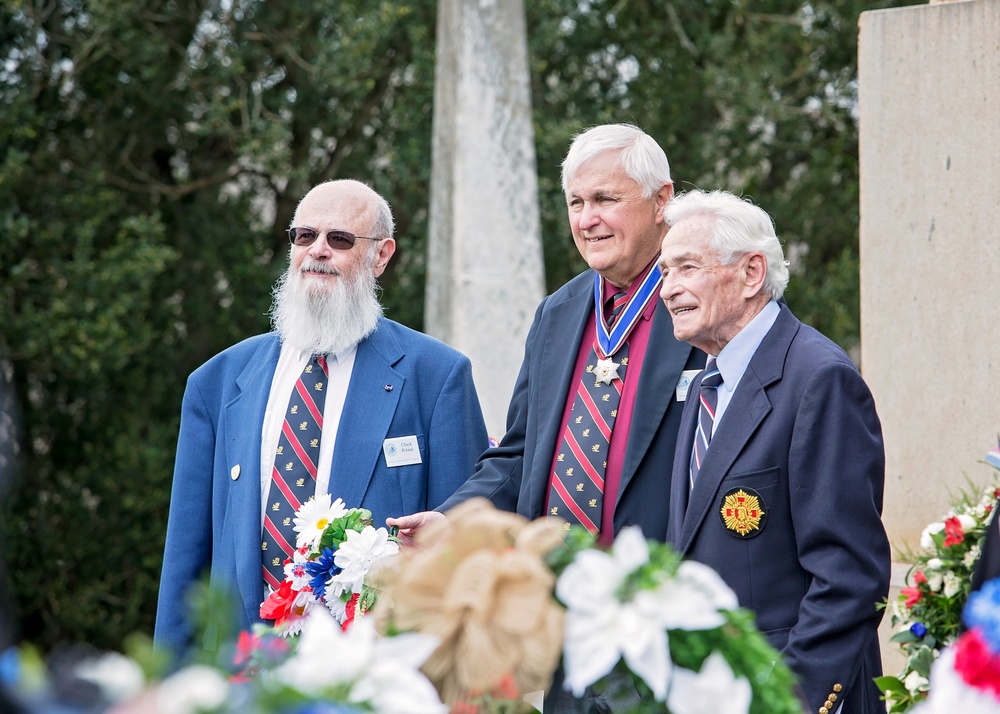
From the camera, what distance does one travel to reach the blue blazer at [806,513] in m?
2.73

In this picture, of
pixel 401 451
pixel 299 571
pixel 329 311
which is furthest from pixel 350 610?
pixel 329 311

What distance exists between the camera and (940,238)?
465 cm

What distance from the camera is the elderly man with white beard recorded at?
12.3 feet

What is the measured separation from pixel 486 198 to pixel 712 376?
383cm

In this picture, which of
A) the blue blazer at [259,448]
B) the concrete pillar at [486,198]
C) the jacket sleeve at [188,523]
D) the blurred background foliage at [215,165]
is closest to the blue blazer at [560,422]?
the blue blazer at [259,448]

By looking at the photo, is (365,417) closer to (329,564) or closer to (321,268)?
(321,268)

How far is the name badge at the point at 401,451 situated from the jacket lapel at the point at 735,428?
1130 millimetres

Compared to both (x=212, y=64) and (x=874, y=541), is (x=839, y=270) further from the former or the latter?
(x=874, y=541)

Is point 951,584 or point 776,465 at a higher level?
point 776,465

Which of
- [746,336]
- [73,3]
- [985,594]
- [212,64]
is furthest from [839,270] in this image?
[985,594]

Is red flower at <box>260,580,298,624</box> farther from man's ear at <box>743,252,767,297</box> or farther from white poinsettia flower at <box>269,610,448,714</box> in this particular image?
white poinsettia flower at <box>269,610,448,714</box>

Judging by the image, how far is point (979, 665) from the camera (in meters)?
1.62

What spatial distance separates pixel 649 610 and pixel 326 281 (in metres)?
2.62

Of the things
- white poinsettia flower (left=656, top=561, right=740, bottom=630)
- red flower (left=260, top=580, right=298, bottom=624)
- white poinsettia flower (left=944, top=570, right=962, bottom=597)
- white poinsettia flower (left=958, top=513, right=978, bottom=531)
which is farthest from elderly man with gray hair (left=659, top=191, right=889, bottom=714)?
white poinsettia flower (left=656, top=561, right=740, bottom=630)
